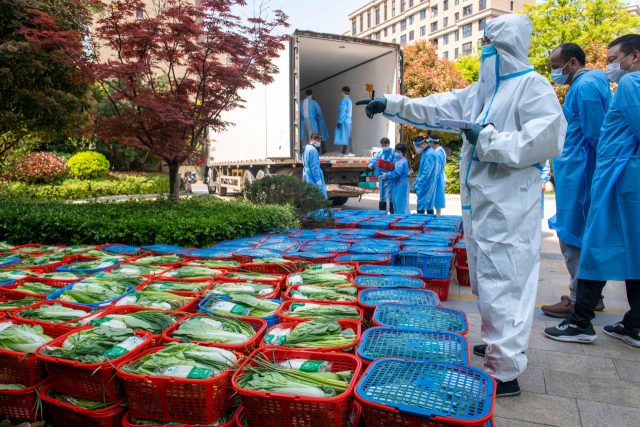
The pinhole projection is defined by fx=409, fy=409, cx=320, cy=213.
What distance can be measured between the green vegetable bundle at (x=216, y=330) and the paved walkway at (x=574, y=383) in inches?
52.9

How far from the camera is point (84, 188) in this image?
44.3ft

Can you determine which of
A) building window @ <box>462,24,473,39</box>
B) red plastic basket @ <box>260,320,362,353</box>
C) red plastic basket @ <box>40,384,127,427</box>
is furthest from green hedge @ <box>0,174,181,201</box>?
building window @ <box>462,24,473,39</box>

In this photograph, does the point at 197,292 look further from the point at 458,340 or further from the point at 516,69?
the point at 516,69

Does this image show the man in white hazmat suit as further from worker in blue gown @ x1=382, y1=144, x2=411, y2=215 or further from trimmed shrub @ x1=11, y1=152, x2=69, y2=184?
trimmed shrub @ x1=11, y1=152, x2=69, y2=184

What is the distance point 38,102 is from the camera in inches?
238

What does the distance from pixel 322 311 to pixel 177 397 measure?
1017mm

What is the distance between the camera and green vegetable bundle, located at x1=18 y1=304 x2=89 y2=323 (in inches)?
92.0

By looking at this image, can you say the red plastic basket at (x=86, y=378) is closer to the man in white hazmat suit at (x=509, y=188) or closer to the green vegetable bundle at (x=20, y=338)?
the green vegetable bundle at (x=20, y=338)

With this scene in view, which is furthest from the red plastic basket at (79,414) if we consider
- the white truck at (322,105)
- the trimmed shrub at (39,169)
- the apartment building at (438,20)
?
the apartment building at (438,20)

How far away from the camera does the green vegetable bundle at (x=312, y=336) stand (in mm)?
2084

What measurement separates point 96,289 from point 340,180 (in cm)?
881

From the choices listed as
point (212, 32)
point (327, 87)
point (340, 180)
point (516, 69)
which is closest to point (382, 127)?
point (340, 180)

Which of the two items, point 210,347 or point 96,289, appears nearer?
point 210,347

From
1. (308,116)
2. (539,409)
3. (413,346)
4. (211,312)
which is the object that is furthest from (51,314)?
(308,116)
